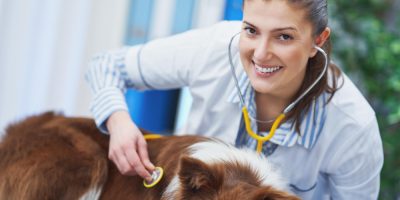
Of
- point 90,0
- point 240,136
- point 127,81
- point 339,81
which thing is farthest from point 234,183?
point 90,0

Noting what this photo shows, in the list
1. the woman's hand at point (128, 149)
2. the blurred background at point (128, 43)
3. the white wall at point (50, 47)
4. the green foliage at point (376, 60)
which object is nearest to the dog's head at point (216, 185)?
the woman's hand at point (128, 149)

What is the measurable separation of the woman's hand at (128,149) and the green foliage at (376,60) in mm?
1894

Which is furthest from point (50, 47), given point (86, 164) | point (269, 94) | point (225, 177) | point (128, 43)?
point (225, 177)

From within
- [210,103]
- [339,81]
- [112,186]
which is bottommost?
[112,186]

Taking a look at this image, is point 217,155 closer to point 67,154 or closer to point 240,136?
point 240,136

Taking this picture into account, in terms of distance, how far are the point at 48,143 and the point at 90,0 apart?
1425 millimetres

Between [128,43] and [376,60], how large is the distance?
1695 millimetres

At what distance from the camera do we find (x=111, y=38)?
326 cm

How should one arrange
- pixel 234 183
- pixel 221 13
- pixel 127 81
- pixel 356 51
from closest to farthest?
1. pixel 234 183
2. pixel 127 81
3. pixel 356 51
4. pixel 221 13

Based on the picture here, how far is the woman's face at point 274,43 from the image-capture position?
1525 mm

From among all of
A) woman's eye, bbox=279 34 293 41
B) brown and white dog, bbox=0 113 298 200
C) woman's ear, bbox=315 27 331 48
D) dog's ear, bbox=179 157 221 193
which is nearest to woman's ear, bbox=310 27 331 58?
woman's ear, bbox=315 27 331 48

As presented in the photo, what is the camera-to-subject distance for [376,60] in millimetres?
3521

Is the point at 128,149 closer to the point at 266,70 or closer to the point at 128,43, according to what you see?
the point at 266,70

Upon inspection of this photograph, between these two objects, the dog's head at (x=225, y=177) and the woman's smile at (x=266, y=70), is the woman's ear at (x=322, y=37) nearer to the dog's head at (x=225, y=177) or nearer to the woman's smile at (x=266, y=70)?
the woman's smile at (x=266, y=70)
